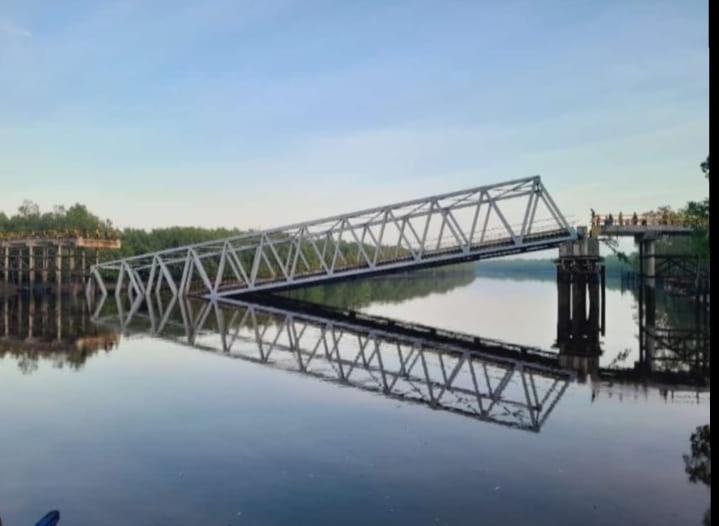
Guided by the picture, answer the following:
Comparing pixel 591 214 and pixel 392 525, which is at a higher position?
pixel 591 214

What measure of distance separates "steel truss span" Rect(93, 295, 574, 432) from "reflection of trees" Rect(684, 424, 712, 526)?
125 inches

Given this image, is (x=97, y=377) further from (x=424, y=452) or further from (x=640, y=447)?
(x=640, y=447)

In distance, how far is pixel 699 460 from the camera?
11992mm

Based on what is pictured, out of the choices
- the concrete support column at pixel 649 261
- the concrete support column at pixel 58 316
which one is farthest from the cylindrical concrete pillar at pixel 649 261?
the concrete support column at pixel 58 316

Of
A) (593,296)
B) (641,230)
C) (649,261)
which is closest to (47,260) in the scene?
(593,296)

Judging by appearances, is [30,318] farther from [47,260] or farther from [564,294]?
[47,260]

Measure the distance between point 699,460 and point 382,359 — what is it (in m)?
13.8

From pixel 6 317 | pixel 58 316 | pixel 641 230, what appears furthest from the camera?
pixel 641 230

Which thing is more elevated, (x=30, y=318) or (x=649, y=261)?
(x=649, y=261)

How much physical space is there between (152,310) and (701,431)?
136 ft

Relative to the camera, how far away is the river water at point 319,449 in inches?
380

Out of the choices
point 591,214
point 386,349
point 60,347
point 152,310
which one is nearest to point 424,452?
point 386,349

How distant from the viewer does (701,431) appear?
14062mm

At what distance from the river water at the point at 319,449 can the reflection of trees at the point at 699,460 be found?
0.14 meters
